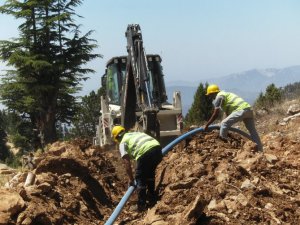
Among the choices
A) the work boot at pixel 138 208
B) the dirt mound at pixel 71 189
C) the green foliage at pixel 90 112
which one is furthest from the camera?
the green foliage at pixel 90 112

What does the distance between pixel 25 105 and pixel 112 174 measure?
18.5 m

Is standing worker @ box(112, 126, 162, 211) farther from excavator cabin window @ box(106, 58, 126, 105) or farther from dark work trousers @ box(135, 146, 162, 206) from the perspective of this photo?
excavator cabin window @ box(106, 58, 126, 105)

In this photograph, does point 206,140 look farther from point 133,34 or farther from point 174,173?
point 133,34

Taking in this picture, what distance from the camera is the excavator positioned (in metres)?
10.1

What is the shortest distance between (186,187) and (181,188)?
81 mm

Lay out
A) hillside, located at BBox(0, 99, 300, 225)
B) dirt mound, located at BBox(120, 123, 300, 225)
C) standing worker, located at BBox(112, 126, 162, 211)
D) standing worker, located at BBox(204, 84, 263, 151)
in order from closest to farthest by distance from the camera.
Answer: dirt mound, located at BBox(120, 123, 300, 225), hillside, located at BBox(0, 99, 300, 225), standing worker, located at BBox(112, 126, 162, 211), standing worker, located at BBox(204, 84, 263, 151)

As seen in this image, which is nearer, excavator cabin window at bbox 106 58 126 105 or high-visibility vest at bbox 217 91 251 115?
high-visibility vest at bbox 217 91 251 115

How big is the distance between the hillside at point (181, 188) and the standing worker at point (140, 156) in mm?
348

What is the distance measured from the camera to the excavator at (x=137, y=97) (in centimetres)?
1009

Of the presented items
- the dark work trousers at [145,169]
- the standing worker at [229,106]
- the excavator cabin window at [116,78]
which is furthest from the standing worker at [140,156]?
the excavator cabin window at [116,78]

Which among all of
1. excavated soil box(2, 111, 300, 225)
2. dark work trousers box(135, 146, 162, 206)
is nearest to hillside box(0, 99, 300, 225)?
excavated soil box(2, 111, 300, 225)

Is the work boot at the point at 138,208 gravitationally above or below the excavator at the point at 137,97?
below

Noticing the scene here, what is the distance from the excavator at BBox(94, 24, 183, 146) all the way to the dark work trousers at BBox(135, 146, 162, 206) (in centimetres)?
179

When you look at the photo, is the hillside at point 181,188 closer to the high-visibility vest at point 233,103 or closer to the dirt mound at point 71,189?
the dirt mound at point 71,189
